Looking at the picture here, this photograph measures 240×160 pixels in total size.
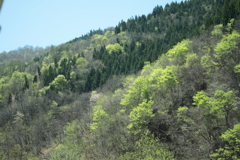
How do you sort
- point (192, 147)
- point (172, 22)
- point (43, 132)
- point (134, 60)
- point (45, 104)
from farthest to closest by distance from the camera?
point (172, 22) → point (134, 60) → point (45, 104) → point (43, 132) → point (192, 147)

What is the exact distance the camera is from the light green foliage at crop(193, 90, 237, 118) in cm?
1994

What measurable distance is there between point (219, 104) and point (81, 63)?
72541 millimetres

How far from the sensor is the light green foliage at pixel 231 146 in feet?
59.0

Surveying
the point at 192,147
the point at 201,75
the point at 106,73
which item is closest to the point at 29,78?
the point at 106,73

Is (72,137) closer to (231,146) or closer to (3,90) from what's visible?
(231,146)

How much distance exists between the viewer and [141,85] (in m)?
34.4

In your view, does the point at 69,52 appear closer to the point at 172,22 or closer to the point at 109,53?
the point at 109,53

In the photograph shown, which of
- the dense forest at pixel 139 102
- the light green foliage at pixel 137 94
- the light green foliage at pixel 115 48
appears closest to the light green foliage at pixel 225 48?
the dense forest at pixel 139 102

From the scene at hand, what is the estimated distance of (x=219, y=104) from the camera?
20.4m

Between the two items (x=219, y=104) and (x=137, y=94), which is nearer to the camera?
(x=219, y=104)

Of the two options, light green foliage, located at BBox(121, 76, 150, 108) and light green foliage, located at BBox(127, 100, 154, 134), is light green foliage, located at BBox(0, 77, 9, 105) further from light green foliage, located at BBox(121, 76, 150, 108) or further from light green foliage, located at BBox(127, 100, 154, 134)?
light green foliage, located at BBox(127, 100, 154, 134)

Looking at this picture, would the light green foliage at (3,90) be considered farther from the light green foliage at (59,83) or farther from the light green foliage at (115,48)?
the light green foliage at (115,48)

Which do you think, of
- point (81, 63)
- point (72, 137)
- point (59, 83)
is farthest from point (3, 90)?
point (72, 137)

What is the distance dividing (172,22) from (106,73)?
45.3m
